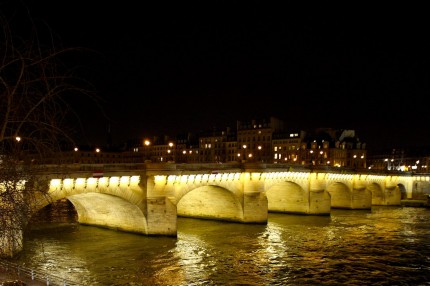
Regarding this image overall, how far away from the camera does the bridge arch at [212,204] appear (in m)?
44.0

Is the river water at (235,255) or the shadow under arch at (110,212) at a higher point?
the shadow under arch at (110,212)

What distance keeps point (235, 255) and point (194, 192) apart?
58.0 feet

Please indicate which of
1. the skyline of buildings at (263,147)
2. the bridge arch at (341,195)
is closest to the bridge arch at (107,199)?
the bridge arch at (341,195)

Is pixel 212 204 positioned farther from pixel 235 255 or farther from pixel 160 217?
pixel 235 255

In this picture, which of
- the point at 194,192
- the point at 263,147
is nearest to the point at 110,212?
the point at 194,192

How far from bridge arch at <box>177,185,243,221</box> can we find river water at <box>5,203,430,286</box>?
7.83 feet

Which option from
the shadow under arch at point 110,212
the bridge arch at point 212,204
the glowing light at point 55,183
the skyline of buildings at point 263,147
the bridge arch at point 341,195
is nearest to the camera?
the glowing light at point 55,183

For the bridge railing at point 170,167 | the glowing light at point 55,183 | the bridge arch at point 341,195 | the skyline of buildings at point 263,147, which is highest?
the skyline of buildings at point 263,147

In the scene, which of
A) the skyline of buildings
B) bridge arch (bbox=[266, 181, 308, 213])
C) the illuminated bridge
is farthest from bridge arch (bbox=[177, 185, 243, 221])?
the skyline of buildings

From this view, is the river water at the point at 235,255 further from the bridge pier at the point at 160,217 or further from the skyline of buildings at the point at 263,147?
the skyline of buildings at the point at 263,147

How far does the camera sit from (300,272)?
24875 millimetres

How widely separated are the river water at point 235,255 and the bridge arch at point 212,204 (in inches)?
94.0

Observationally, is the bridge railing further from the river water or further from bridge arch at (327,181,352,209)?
the river water

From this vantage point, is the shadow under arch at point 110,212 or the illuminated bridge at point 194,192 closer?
the illuminated bridge at point 194,192
